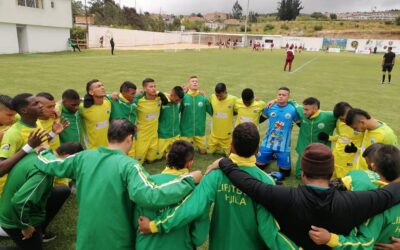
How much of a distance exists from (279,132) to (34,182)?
4463 millimetres

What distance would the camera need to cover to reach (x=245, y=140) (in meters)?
2.54

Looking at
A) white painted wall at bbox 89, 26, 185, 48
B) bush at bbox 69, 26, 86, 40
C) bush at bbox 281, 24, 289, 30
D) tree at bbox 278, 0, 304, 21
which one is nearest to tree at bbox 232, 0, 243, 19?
tree at bbox 278, 0, 304, 21

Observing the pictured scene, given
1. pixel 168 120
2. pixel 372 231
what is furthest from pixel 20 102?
pixel 372 231

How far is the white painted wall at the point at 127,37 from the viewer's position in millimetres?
47375

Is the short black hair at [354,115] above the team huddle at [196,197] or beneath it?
above

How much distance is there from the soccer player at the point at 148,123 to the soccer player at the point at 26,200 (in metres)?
3.03

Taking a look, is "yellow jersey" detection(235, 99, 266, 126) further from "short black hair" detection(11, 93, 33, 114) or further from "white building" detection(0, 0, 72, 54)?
"white building" detection(0, 0, 72, 54)

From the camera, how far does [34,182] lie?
3006 mm

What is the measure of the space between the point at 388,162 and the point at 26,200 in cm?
318

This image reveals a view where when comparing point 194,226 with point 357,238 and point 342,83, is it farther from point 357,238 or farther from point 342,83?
point 342,83

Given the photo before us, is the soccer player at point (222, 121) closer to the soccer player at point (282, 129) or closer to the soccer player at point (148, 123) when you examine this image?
the soccer player at point (282, 129)

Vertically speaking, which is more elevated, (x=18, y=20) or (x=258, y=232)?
(x=18, y=20)

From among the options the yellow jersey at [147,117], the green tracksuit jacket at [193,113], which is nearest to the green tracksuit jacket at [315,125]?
the green tracksuit jacket at [193,113]

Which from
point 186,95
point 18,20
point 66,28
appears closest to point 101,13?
point 66,28
